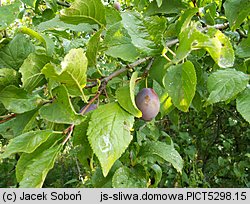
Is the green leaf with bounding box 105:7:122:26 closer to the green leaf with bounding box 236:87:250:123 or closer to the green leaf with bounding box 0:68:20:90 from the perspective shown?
the green leaf with bounding box 0:68:20:90

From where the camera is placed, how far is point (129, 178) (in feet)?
2.94

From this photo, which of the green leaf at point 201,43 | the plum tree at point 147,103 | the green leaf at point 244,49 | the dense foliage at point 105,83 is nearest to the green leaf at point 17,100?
the dense foliage at point 105,83

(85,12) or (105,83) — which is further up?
(85,12)

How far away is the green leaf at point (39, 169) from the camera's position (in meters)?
0.61

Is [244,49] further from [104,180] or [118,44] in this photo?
[104,180]

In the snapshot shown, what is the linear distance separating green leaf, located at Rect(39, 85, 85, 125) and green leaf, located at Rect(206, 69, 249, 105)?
0.35 metres

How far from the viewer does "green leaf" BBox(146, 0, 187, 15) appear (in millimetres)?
1012


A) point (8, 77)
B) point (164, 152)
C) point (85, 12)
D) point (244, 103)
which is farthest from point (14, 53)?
point (244, 103)

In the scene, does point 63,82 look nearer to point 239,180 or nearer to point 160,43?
point 160,43

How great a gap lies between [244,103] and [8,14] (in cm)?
58

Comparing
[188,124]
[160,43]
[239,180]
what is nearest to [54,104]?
[160,43]

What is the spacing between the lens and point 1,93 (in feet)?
2.54

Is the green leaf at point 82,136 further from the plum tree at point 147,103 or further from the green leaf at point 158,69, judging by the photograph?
the green leaf at point 158,69

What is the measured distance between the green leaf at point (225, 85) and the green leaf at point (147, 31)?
8.5 inches
